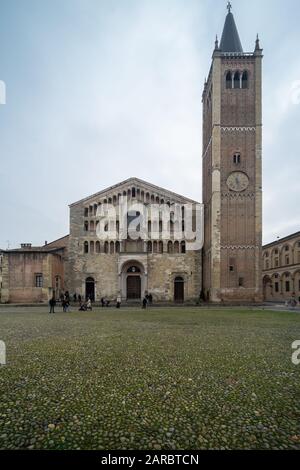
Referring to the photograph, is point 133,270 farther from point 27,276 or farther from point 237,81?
point 237,81

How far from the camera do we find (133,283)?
35531mm

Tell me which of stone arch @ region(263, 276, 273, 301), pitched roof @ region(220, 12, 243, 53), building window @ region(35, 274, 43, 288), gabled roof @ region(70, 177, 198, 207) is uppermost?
pitched roof @ region(220, 12, 243, 53)

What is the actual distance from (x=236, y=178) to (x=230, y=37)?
802 inches

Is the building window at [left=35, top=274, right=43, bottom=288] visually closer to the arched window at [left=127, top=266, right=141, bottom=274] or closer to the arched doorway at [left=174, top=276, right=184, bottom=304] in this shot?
the arched window at [left=127, top=266, right=141, bottom=274]

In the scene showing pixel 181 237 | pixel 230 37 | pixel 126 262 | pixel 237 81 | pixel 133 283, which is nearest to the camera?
pixel 237 81

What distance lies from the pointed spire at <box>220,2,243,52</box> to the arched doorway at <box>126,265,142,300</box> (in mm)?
30766

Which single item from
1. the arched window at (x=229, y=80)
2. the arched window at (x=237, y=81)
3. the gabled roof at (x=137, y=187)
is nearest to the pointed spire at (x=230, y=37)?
the arched window at (x=229, y=80)

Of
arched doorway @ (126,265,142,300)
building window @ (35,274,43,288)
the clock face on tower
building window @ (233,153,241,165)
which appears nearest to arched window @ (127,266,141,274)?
arched doorway @ (126,265,142,300)

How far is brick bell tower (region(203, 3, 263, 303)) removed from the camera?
32.4 metres

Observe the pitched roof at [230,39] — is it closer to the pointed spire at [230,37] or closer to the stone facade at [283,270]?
the pointed spire at [230,37]

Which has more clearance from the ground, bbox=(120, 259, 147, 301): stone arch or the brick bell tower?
the brick bell tower

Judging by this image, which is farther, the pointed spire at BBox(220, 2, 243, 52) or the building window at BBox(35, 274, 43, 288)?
the pointed spire at BBox(220, 2, 243, 52)

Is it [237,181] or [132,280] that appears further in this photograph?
[132,280]

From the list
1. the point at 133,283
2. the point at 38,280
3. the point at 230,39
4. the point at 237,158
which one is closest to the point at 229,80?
the point at 230,39
